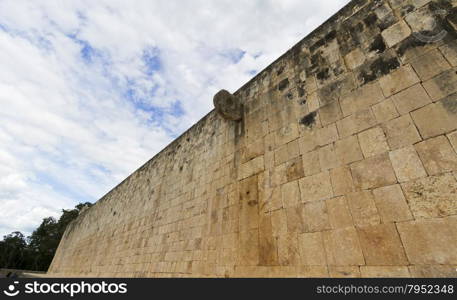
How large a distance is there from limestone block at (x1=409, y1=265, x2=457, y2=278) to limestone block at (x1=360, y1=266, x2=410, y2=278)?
0.18 ft

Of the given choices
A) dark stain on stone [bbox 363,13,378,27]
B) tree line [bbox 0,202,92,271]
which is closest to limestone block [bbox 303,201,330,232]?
dark stain on stone [bbox 363,13,378,27]

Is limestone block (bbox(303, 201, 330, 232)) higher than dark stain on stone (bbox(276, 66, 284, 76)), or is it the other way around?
dark stain on stone (bbox(276, 66, 284, 76))

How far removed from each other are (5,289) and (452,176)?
5.38 m

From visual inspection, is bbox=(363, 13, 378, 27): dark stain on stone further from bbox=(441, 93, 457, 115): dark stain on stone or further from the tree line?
the tree line

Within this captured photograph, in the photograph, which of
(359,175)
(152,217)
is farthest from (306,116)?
(152,217)

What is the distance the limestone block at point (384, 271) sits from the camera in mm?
1970

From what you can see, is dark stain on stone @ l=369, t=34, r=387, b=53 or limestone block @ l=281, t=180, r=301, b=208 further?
limestone block @ l=281, t=180, r=301, b=208

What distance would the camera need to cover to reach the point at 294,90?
147 inches

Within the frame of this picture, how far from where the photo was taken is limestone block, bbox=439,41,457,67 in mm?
2215

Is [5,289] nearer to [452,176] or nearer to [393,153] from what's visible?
[393,153]

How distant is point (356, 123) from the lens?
2750 mm

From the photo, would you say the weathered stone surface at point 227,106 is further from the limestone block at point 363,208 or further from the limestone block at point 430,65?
the limestone block at point 430,65

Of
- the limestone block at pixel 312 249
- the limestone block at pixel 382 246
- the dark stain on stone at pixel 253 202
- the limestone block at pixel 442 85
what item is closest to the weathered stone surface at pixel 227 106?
the dark stain on stone at pixel 253 202

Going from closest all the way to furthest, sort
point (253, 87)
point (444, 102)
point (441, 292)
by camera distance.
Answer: point (441, 292)
point (444, 102)
point (253, 87)
